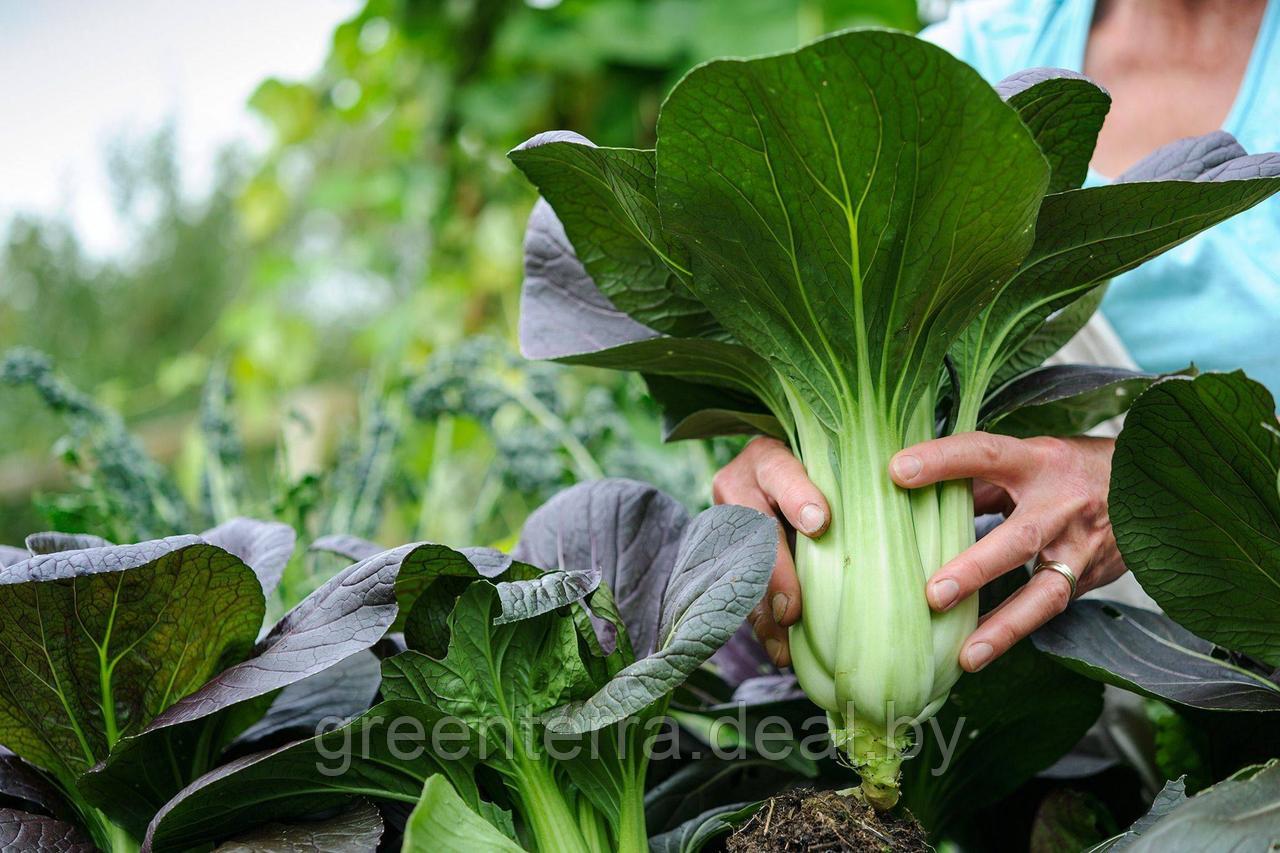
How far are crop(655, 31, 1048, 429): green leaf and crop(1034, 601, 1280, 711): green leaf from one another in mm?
165

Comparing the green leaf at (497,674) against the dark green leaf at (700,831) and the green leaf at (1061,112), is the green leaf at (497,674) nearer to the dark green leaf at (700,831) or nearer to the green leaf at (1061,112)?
the dark green leaf at (700,831)

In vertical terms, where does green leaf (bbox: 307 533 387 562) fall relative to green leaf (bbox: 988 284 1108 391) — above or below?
below

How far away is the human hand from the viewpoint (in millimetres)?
542

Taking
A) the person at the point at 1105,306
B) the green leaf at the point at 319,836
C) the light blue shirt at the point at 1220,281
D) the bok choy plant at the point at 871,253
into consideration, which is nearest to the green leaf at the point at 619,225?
the bok choy plant at the point at 871,253

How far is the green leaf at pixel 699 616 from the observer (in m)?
0.47

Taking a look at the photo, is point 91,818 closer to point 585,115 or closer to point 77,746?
point 77,746

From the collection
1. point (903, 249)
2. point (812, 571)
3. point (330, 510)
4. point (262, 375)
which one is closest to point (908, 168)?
point (903, 249)

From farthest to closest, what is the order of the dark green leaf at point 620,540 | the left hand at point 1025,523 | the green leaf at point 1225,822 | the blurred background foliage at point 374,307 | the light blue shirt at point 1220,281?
the blurred background foliage at point 374,307 → the light blue shirt at point 1220,281 → the dark green leaf at point 620,540 → the left hand at point 1025,523 → the green leaf at point 1225,822

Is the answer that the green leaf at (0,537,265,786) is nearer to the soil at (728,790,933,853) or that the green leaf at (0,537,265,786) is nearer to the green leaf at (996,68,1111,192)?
the soil at (728,790,933,853)

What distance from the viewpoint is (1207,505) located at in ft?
1.76

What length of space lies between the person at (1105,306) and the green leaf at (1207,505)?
5 cm

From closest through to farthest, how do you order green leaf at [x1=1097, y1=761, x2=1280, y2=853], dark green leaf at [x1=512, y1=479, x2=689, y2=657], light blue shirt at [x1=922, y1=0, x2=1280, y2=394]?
green leaf at [x1=1097, y1=761, x2=1280, y2=853]
dark green leaf at [x1=512, y1=479, x2=689, y2=657]
light blue shirt at [x1=922, y1=0, x2=1280, y2=394]

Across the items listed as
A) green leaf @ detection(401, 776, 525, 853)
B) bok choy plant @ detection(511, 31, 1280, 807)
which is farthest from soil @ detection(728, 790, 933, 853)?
green leaf @ detection(401, 776, 525, 853)

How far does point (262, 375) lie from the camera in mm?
2732
